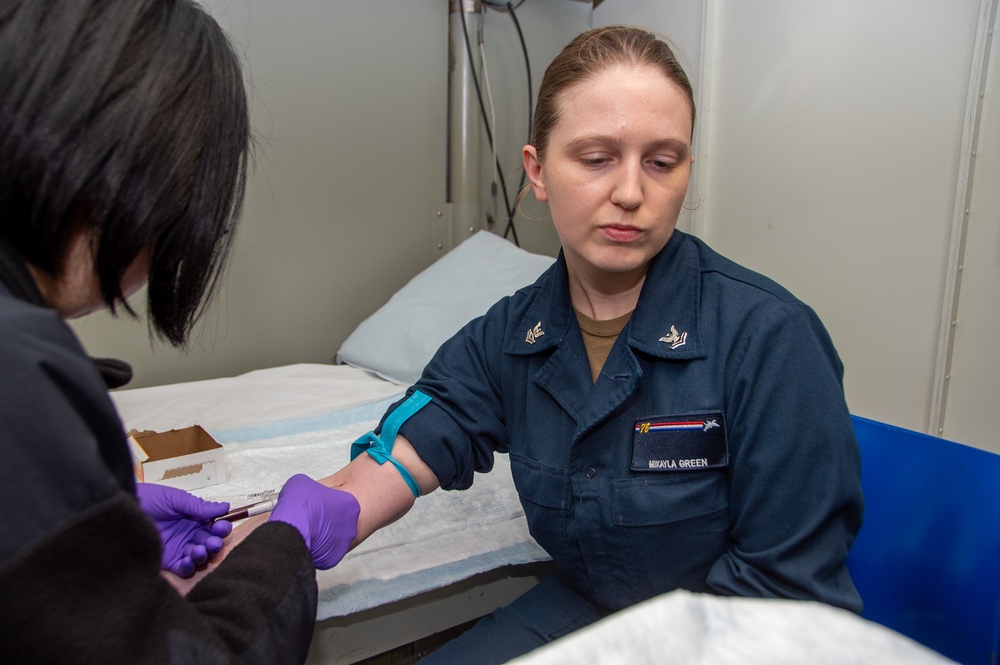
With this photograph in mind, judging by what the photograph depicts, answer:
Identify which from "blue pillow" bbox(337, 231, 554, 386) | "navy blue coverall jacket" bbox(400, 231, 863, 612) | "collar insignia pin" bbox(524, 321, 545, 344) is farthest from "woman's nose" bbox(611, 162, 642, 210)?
"blue pillow" bbox(337, 231, 554, 386)

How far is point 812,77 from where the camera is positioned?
5.02ft

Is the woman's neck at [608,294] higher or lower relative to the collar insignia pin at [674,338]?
higher

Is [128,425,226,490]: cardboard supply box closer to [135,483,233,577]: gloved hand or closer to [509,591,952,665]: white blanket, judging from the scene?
[135,483,233,577]: gloved hand

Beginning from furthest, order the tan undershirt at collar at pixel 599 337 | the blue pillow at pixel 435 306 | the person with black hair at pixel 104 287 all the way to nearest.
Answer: the blue pillow at pixel 435 306 < the tan undershirt at collar at pixel 599 337 < the person with black hair at pixel 104 287

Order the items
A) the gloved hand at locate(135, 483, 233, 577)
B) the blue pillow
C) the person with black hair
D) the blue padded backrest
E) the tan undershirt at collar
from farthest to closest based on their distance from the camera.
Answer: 1. the blue pillow
2. the tan undershirt at collar
3. the gloved hand at locate(135, 483, 233, 577)
4. the blue padded backrest
5. the person with black hair

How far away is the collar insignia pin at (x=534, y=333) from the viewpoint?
100 cm

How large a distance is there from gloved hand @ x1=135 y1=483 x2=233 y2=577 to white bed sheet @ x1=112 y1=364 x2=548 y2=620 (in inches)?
6.7

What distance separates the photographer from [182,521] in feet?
3.06

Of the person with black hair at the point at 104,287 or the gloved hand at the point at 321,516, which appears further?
the gloved hand at the point at 321,516

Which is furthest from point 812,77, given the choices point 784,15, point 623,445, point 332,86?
point 332,86

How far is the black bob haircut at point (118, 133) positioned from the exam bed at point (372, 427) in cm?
58

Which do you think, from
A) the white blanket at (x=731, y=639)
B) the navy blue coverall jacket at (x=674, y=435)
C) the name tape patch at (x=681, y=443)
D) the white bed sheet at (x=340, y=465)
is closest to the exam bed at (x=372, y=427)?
the white bed sheet at (x=340, y=465)

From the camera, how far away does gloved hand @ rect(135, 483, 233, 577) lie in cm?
86

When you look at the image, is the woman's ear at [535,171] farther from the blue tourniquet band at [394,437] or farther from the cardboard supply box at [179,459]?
the cardboard supply box at [179,459]
